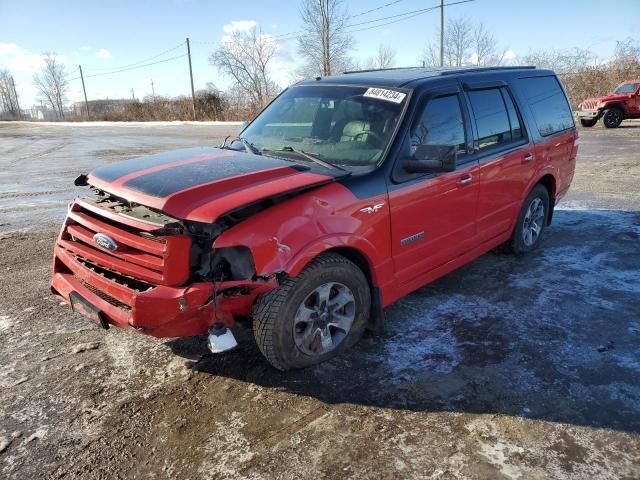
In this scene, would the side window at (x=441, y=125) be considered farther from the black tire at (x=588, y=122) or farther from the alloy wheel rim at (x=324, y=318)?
the black tire at (x=588, y=122)

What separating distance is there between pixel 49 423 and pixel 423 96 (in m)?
A: 3.32

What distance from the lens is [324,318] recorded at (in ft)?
10.6

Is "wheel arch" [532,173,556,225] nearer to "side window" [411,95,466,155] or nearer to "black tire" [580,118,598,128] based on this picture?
"side window" [411,95,466,155]

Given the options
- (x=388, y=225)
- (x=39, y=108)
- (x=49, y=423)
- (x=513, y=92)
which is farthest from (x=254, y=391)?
(x=39, y=108)

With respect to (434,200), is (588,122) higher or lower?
lower

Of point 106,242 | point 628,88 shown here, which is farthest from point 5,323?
point 628,88

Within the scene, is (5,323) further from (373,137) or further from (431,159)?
(431,159)

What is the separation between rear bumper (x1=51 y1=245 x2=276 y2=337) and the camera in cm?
266

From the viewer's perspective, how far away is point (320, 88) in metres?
4.23

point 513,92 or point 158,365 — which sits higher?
point 513,92

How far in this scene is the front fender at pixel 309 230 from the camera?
2.75 m

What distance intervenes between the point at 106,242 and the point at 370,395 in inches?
74.2

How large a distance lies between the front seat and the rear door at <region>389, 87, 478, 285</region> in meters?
0.32

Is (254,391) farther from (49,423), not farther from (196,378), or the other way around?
(49,423)
